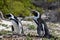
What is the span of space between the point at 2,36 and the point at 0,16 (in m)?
10.0

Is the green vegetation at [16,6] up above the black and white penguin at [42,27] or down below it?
below

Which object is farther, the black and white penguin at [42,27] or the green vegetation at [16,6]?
the green vegetation at [16,6]

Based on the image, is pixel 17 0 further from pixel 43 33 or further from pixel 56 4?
pixel 43 33

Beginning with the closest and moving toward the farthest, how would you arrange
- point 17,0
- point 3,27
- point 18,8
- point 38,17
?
1. point 38,17
2. point 3,27
3. point 18,8
4. point 17,0

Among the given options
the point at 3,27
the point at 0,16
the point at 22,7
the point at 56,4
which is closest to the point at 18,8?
the point at 22,7

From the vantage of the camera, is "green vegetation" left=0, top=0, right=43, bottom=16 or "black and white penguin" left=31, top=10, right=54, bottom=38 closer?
"black and white penguin" left=31, top=10, right=54, bottom=38

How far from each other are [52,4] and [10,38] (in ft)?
91.2

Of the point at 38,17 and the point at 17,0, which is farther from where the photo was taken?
the point at 17,0

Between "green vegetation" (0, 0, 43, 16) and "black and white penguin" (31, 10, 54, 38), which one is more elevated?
"black and white penguin" (31, 10, 54, 38)

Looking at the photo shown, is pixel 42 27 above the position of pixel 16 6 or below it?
above

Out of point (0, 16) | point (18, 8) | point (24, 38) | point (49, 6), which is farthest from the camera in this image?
point (49, 6)

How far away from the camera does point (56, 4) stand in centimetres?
4400

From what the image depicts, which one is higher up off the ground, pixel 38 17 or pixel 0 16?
pixel 38 17

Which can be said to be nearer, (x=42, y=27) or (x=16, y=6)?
(x=42, y=27)
